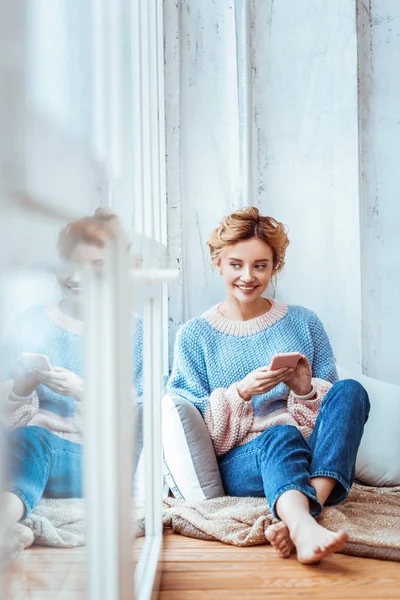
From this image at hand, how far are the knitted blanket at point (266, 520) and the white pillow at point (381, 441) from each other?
0.27ft

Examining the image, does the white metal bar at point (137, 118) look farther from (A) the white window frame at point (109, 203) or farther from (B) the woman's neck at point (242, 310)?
(B) the woman's neck at point (242, 310)

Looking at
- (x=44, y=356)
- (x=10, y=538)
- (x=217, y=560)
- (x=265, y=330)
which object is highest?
(x=44, y=356)

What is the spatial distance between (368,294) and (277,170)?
22.0 inches

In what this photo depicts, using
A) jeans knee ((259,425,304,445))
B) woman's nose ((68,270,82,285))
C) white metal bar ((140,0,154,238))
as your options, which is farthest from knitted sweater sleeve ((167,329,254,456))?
woman's nose ((68,270,82,285))

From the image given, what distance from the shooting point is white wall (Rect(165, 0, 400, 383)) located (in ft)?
9.10

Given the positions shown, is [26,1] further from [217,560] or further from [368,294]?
[368,294]

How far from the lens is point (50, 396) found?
27.3 inches

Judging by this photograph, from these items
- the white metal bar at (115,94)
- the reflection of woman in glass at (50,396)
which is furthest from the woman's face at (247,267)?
the reflection of woman in glass at (50,396)

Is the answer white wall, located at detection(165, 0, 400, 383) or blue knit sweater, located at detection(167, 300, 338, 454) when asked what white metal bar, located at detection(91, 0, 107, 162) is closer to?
blue knit sweater, located at detection(167, 300, 338, 454)

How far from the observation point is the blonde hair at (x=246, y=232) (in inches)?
93.0

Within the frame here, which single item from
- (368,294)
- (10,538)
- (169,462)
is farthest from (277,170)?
(10,538)

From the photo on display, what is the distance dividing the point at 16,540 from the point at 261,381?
159 centimetres

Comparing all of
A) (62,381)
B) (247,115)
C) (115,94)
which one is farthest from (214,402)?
(62,381)

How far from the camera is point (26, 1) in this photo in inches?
23.7
